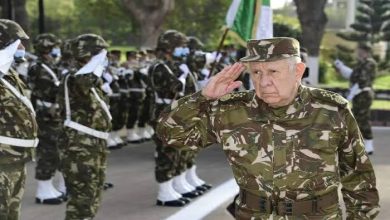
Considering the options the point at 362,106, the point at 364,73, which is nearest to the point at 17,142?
the point at 364,73

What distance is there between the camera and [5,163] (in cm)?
452

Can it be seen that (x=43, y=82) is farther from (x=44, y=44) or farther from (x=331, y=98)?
(x=331, y=98)

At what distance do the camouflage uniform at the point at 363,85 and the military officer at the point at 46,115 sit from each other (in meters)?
4.87

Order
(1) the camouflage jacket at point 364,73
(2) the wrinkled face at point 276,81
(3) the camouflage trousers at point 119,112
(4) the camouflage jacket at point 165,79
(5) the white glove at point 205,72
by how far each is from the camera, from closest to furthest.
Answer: (2) the wrinkled face at point 276,81, (4) the camouflage jacket at point 165,79, (5) the white glove at point 205,72, (1) the camouflage jacket at point 364,73, (3) the camouflage trousers at point 119,112

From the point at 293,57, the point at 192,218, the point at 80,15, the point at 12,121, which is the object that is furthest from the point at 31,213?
the point at 80,15

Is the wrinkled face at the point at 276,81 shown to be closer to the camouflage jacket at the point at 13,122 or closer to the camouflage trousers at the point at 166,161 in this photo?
the camouflage jacket at the point at 13,122

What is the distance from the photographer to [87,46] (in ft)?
19.2

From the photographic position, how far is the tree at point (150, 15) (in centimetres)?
1978

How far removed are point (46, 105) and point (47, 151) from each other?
1.77ft

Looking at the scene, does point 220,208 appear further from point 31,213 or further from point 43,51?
point 43,51

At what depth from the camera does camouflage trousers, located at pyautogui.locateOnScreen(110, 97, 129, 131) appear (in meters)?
12.4

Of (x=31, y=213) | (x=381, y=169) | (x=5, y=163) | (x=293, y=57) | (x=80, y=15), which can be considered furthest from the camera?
(x=80, y=15)

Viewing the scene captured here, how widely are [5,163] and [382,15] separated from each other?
2803cm

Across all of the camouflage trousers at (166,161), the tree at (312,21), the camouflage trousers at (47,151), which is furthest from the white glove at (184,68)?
the tree at (312,21)
